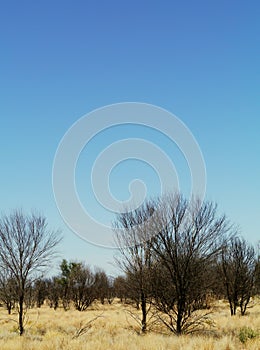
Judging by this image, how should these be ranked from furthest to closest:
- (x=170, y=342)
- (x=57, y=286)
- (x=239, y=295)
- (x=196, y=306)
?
1. (x=57, y=286)
2. (x=239, y=295)
3. (x=196, y=306)
4. (x=170, y=342)

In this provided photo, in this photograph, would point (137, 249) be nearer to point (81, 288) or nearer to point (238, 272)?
point (238, 272)

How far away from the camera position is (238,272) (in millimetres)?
23906

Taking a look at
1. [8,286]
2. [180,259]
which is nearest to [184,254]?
[180,259]

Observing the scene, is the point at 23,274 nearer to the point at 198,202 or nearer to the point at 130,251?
the point at 130,251

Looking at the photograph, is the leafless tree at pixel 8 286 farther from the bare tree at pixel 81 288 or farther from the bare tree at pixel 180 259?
the bare tree at pixel 81 288

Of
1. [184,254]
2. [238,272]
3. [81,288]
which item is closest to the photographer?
[184,254]

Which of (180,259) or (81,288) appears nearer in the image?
(180,259)

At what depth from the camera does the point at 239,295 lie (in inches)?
977

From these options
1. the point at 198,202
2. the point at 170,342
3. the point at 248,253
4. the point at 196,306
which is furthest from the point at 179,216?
the point at 248,253

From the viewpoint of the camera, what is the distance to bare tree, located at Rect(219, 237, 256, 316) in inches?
934

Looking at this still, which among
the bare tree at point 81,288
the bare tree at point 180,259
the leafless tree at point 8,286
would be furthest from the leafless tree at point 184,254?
the bare tree at point 81,288

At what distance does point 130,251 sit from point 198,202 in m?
4.63

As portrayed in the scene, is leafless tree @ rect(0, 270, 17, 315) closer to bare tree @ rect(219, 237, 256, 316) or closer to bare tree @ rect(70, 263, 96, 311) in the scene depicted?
bare tree @ rect(219, 237, 256, 316)

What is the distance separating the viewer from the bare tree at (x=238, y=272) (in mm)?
23734
